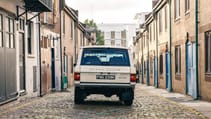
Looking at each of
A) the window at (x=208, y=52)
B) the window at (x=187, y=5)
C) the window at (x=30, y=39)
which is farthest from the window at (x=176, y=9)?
the window at (x=30, y=39)

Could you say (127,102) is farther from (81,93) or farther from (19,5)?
(19,5)

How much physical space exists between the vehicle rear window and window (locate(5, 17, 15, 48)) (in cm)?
262

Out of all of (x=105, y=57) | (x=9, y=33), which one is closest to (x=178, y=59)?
(x=105, y=57)

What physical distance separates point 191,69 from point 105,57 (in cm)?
614

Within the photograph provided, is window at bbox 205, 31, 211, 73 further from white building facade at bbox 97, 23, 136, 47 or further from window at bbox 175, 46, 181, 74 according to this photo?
white building facade at bbox 97, 23, 136, 47

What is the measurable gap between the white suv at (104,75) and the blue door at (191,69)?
4.64 m

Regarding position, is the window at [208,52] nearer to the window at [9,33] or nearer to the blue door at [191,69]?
the blue door at [191,69]

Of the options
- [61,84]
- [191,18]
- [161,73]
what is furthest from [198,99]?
[161,73]

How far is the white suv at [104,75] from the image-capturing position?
17844 mm

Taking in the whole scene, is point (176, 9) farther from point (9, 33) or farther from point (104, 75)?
point (9, 33)

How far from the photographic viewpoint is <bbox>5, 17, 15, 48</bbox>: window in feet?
58.6

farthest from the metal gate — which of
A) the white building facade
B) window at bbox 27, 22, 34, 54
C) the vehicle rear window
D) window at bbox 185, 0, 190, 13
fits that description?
the white building facade

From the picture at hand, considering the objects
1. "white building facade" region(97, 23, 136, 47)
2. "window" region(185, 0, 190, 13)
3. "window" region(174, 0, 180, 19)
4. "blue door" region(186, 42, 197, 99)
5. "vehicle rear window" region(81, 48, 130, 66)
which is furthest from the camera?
"white building facade" region(97, 23, 136, 47)

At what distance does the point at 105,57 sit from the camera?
61.1 ft
